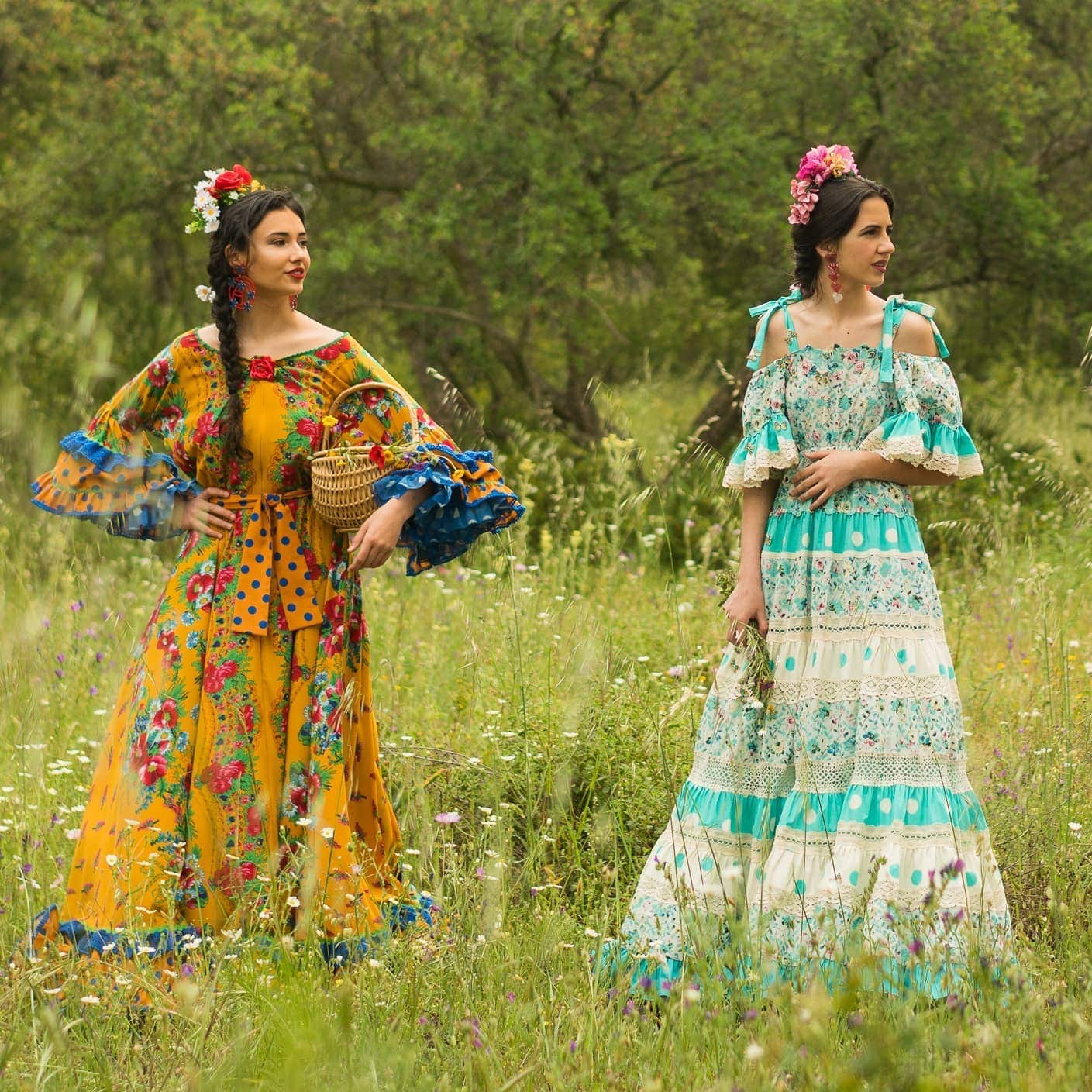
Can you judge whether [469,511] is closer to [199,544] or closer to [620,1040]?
[199,544]

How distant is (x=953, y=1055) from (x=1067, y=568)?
4.33m

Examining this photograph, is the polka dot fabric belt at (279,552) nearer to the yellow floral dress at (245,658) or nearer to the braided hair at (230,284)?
the yellow floral dress at (245,658)

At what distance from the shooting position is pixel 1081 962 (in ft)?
10.3

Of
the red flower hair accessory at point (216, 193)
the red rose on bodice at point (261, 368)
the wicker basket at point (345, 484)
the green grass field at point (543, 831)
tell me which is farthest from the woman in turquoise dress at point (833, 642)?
the red flower hair accessory at point (216, 193)

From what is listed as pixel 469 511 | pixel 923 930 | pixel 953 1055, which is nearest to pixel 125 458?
pixel 469 511

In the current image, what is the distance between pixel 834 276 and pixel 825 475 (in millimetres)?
489

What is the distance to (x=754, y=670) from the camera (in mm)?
3518

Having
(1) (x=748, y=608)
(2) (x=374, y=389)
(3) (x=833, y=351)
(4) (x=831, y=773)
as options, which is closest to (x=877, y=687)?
(4) (x=831, y=773)

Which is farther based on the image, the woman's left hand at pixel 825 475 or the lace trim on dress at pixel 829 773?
the woman's left hand at pixel 825 475

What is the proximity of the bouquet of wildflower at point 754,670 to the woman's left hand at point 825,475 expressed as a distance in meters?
0.34

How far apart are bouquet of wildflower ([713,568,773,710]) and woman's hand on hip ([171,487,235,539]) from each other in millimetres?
1291

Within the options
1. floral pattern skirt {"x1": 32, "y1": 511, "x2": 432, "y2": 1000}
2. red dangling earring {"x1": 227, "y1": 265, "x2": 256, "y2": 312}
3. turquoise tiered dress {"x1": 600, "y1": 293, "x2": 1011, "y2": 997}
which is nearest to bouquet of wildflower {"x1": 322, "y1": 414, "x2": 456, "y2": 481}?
floral pattern skirt {"x1": 32, "y1": 511, "x2": 432, "y2": 1000}

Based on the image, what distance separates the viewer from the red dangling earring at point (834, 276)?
141 inches

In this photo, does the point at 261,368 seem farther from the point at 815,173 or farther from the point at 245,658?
the point at 815,173
